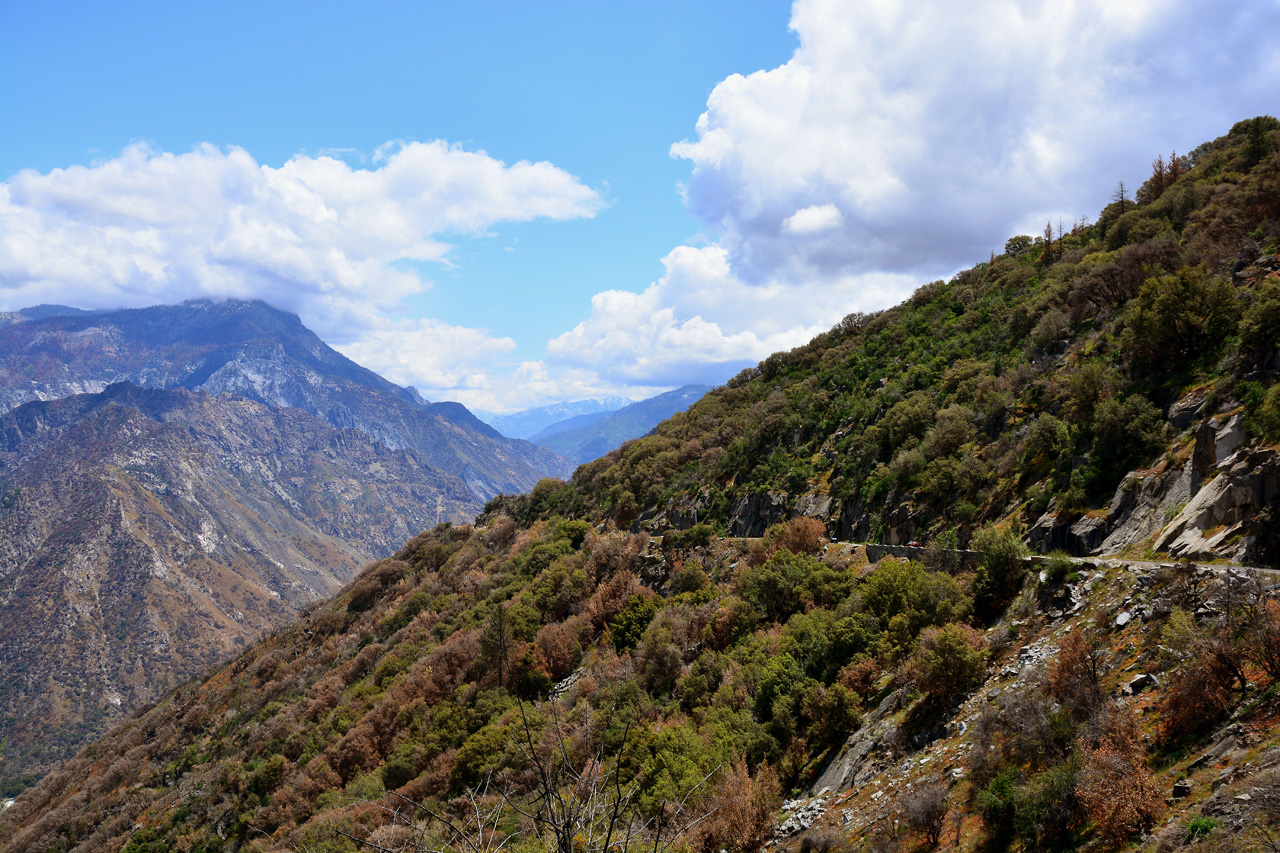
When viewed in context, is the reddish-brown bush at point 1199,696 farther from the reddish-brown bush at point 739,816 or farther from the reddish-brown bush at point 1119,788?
the reddish-brown bush at point 739,816

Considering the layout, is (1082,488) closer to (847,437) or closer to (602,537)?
(847,437)

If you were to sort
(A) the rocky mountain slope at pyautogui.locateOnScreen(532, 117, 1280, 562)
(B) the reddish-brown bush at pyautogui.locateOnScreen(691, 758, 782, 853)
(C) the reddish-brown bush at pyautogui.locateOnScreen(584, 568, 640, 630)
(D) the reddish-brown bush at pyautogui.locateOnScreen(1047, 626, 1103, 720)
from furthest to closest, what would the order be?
(C) the reddish-brown bush at pyautogui.locateOnScreen(584, 568, 640, 630), (A) the rocky mountain slope at pyautogui.locateOnScreen(532, 117, 1280, 562), (B) the reddish-brown bush at pyautogui.locateOnScreen(691, 758, 782, 853), (D) the reddish-brown bush at pyautogui.locateOnScreen(1047, 626, 1103, 720)

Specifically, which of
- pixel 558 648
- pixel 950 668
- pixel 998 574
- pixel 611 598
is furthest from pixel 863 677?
pixel 558 648

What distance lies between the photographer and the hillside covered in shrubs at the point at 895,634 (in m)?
7.86

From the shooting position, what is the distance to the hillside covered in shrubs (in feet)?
25.8

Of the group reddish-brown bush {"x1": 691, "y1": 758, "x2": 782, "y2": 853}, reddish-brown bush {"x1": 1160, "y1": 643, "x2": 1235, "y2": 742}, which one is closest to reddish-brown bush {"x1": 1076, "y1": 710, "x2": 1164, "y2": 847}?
reddish-brown bush {"x1": 1160, "y1": 643, "x2": 1235, "y2": 742}

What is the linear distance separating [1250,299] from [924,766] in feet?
47.7

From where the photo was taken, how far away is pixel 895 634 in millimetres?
13531

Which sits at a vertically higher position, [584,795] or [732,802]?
[732,802]

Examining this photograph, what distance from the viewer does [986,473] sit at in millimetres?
18609

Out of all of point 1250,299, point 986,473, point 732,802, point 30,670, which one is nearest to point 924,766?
point 732,802

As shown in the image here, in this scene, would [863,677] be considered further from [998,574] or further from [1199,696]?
[1199,696]

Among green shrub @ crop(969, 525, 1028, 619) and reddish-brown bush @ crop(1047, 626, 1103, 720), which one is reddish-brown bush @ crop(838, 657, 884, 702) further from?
reddish-brown bush @ crop(1047, 626, 1103, 720)

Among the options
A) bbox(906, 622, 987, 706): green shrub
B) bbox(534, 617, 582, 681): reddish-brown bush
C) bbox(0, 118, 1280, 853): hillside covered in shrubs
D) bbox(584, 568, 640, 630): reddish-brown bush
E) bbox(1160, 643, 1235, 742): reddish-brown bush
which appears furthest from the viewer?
bbox(584, 568, 640, 630): reddish-brown bush
